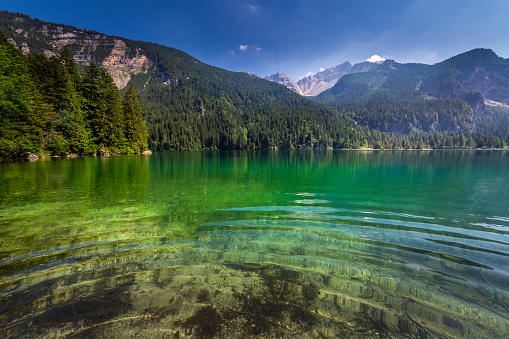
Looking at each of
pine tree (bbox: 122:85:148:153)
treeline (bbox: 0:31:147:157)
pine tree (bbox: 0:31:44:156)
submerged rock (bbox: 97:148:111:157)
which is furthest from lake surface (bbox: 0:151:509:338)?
pine tree (bbox: 122:85:148:153)

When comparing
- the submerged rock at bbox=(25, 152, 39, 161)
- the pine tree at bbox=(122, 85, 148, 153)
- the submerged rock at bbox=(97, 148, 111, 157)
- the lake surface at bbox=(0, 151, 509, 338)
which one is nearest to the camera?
the lake surface at bbox=(0, 151, 509, 338)

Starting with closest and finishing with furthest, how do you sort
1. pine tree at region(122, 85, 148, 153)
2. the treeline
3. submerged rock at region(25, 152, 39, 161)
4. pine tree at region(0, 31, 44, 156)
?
pine tree at region(0, 31, 44, 156) < the treeline < submerged rock at region(25, 152, 39, 161) < pine tree at region(122, 85, 148, 153)

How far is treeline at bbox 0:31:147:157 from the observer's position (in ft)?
98.2

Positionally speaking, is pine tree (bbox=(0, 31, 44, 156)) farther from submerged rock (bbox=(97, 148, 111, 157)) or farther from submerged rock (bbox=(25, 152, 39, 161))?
submerged rock (bbox=(97, 148, 111, 157))

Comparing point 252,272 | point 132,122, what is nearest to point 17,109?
point 132,122

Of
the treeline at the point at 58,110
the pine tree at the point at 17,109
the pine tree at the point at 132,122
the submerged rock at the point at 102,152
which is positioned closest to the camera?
the pine tree at the point at 17,109

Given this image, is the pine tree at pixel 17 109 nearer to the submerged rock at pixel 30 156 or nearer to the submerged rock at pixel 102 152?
the submerged rock at pixel 30 156

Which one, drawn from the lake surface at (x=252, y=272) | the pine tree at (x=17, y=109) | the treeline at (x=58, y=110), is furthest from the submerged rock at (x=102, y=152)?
the lake surface at (x=252, y=272)

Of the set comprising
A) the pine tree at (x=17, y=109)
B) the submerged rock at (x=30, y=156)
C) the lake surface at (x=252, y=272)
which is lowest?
the lake surface at (x=252, y=272)

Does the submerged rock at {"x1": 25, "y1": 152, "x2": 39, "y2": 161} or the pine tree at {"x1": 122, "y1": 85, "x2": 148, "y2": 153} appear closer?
the submerged rock at {"x1": 25, "y1": 152, "x2": 39, "y2": 161}

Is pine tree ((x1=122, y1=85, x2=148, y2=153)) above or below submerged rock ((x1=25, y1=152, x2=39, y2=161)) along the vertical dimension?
above

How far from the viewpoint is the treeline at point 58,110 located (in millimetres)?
29938

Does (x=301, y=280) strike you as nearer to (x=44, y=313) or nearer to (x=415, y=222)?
(x=44, y=313)

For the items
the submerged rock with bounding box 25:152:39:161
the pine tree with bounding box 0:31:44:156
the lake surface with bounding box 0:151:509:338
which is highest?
the pine tree with bounding box 0:31:44:156
